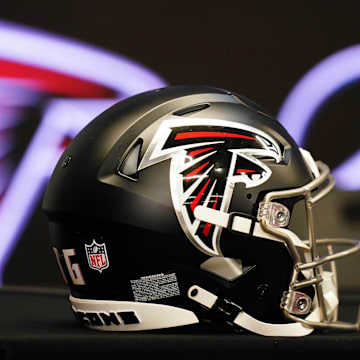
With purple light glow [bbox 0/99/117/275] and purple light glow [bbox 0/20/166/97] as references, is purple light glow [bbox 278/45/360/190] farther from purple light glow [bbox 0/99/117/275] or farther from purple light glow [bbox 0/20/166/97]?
purple light glow [bbox 0/99/117/275]

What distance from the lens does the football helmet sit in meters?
0.94

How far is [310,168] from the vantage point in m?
1.05

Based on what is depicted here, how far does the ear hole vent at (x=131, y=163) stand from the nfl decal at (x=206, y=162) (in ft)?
0.04

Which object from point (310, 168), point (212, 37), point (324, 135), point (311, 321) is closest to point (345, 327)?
point (311, 321)

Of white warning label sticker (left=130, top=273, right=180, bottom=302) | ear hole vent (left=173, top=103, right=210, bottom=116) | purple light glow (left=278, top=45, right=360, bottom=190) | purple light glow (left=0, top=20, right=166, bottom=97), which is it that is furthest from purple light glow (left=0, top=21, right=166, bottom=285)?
white warning label sticker (left=130, top=273, right=180, bottom=302)

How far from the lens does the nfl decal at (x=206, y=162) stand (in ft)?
3.09

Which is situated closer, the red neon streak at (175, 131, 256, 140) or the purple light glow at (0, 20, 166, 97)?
the red neon streak at (175, 131, 256, 140)

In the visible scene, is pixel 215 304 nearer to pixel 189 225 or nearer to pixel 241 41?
pixel 189 225

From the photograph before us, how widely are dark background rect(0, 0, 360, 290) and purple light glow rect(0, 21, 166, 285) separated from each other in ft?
0.11

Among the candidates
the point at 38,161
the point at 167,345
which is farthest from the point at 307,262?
the point at 38,161

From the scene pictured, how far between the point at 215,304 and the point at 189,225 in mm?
125

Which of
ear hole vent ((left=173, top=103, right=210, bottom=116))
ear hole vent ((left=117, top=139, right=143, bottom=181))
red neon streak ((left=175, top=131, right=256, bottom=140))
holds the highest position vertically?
ear hole vent ((left=173, top=103, right=210, bottom=116))

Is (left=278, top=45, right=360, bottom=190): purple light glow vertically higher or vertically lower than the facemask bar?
higher

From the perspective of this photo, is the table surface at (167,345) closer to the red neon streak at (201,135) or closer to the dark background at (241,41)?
the red neon streak at (201,135)
